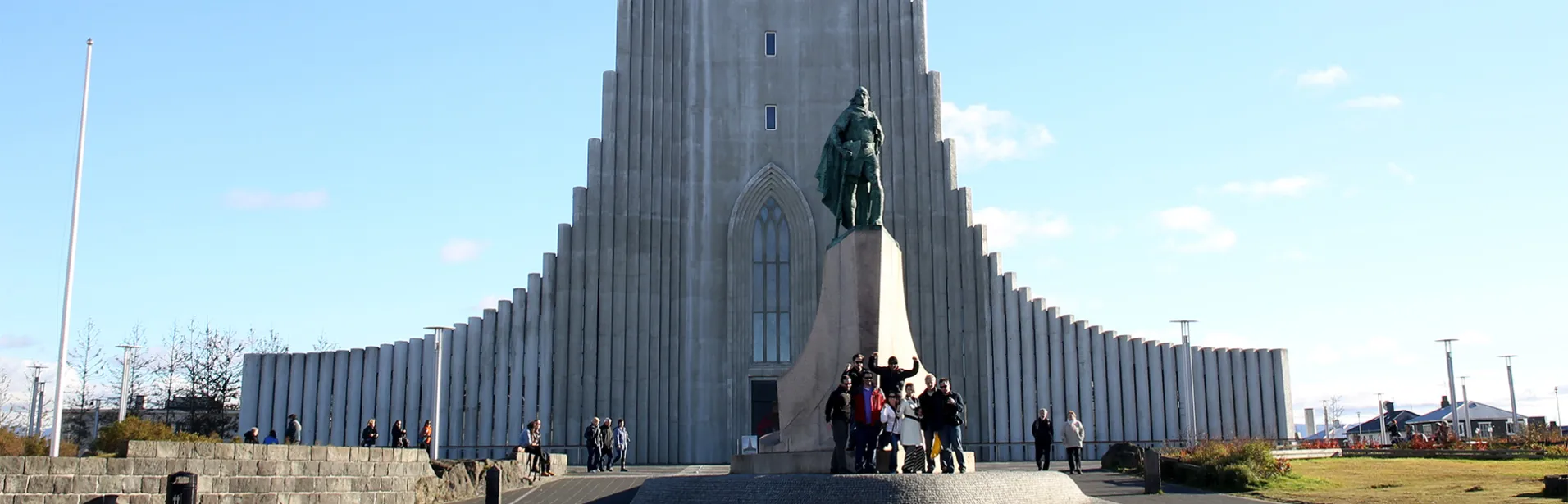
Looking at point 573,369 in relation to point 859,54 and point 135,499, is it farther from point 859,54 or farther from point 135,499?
point 135,499

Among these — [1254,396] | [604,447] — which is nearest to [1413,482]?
[1254,396]

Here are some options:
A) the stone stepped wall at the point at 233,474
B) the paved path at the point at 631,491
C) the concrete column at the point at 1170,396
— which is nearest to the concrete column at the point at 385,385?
the paved path at the point at 631,491

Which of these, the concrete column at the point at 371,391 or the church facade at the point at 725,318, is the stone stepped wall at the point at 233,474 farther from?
the concrete column at the point at 371,391

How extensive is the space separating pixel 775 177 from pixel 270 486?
20966mm

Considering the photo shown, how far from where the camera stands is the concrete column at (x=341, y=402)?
35531 mm

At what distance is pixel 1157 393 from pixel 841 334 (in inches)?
772

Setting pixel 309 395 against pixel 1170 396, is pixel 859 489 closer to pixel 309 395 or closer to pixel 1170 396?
pixel 1170 396

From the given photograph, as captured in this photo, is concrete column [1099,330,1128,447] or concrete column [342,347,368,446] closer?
concrete column [1099,330,1128,447]

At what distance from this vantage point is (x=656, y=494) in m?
15.1

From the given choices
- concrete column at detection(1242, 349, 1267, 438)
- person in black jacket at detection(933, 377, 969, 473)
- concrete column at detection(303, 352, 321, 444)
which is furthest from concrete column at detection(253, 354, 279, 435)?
concrete column at detection(1242, 349, 1267, 438)

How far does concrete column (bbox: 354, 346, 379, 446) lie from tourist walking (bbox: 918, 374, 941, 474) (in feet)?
76.1

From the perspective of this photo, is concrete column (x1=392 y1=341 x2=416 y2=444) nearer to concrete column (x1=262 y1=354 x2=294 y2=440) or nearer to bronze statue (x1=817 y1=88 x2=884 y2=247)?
concrete column (x1=262 y1=354 x2=294 y2=440)

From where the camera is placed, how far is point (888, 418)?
1472cm

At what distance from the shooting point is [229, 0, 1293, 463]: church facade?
3512 cm
